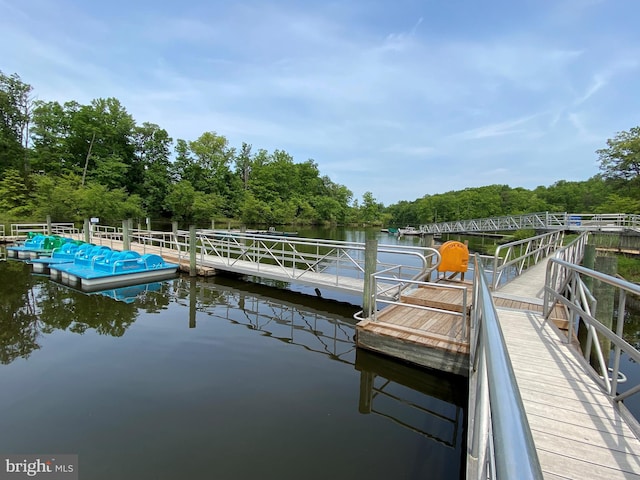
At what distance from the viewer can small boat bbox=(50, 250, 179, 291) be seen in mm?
10555

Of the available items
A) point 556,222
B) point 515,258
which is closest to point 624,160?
point 556,222

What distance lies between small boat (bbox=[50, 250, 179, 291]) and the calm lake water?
2.38 m

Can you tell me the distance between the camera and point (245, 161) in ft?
213

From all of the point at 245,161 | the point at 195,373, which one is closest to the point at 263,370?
the point at 195,373

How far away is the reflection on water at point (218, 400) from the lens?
12.0ft

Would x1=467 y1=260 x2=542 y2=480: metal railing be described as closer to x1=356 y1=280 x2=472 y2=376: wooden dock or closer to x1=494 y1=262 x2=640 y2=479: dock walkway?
x1=494 y1=262 x2=640 y2=479: dock walkway

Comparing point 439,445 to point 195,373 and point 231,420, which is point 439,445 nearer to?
point 231,420

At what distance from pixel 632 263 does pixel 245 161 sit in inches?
2362

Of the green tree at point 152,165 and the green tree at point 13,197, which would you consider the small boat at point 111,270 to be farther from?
the green tree at point 152,165

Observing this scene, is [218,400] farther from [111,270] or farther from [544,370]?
[111,270]

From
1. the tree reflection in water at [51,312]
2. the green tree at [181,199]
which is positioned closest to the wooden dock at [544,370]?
the tree reflection in water at [51,312]

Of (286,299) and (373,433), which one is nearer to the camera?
(373,433)

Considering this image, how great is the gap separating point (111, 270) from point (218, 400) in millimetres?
8704

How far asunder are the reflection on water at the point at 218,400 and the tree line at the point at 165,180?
27.8 m
